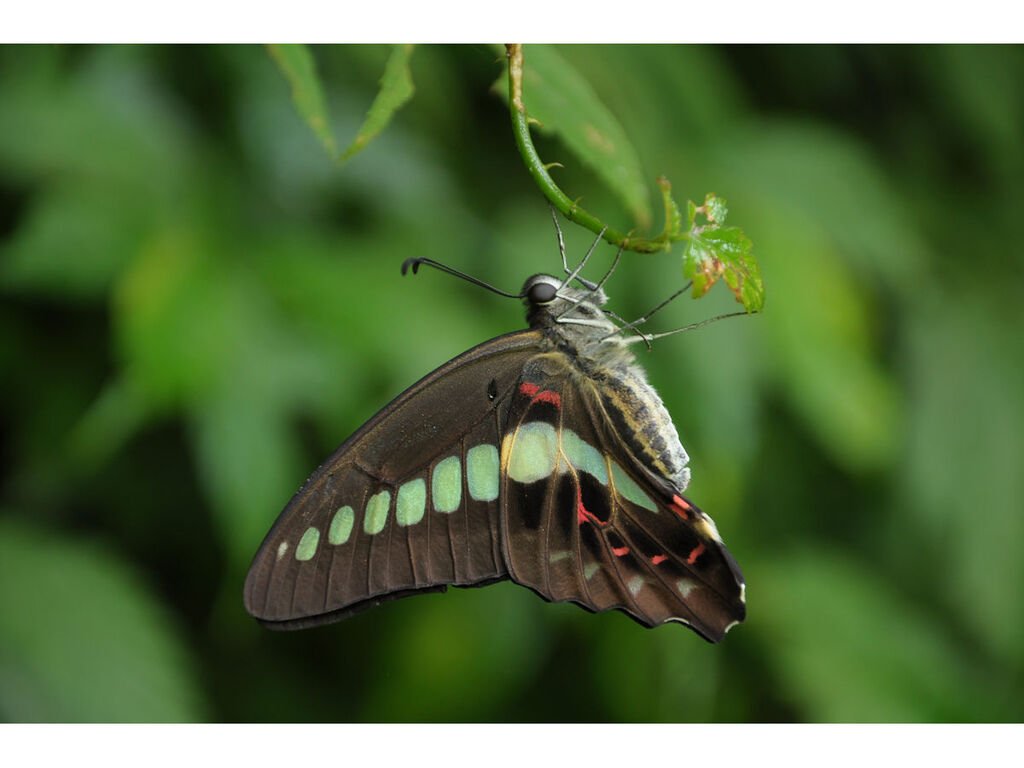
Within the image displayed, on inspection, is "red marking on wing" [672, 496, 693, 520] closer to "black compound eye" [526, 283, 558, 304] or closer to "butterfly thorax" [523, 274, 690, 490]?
"butterfly thorax" [523, 274, 690, 490]

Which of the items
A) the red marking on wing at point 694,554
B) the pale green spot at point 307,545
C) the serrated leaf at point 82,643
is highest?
the pale green spot at point 307,545

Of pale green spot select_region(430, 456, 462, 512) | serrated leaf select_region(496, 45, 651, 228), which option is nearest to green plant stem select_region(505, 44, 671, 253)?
serrated leaf select_region(496, 45, 651, 228)

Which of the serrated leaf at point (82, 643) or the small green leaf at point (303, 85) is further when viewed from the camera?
the serrated leaf at point (82, 643)

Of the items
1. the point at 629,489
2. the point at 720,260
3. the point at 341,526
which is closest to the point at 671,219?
the point at 720,260

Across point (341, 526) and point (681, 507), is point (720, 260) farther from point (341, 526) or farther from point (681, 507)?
point (341, 526)

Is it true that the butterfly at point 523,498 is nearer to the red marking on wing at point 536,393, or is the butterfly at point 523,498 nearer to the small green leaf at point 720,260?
the red marking on wing at point 536,393

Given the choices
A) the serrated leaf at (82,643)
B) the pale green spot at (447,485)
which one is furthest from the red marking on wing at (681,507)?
the serrated leaf at (82,643)

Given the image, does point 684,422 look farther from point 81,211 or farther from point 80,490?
point 80,490
